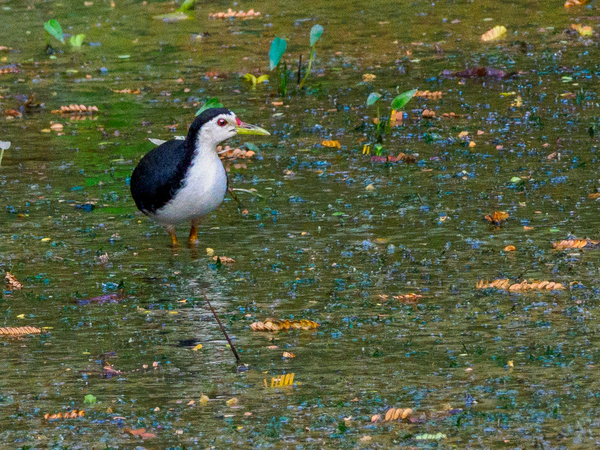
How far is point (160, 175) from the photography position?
23.8 ft

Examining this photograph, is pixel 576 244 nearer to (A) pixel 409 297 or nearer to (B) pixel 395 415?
(A) pixel 409 297

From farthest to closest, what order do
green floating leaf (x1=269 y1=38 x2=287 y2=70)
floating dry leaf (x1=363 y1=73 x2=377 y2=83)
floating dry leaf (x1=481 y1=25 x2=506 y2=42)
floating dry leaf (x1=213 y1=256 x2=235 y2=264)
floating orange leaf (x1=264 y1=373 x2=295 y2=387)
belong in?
floating dry leaf (x1=481 y1=25 x2=506 y2=42), floating dry leaf (x1=363 y1=73 x2=377 y2=83), green floating leaf (x1=269 y1=38 x2=287 y2=70), floating dry leaf (x1=213 y1=256 x2=235 y2=264), floating orange leaf (x1=264 y1=373 x2=295 y2=387)

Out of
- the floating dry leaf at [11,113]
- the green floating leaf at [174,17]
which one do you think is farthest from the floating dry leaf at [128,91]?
the green floating leaf at [174,17]

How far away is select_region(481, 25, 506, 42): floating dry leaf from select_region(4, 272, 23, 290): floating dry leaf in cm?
804

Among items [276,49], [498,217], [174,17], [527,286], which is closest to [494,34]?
[276,49]

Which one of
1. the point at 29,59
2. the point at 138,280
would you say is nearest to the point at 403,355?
the point at 138,280

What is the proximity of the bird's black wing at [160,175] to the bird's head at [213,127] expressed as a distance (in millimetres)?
145

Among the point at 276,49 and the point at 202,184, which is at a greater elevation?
the point at 276,49

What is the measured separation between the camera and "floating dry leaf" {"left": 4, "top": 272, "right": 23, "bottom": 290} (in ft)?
21.5

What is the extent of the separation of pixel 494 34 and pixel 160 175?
23.0 ft

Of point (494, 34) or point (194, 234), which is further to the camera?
point (494, 34)

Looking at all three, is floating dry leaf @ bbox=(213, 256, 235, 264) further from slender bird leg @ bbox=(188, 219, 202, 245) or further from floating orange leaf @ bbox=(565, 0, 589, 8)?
floating orange leaf @ bbox=(565, 0, 589, 8)

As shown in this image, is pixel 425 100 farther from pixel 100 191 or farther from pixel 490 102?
pixel 100 191

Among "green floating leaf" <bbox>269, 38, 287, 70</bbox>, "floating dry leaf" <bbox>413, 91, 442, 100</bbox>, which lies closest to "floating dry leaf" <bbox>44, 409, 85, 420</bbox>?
"green floating leaf" <bbox>269, 38, 287, 70</bbox>
